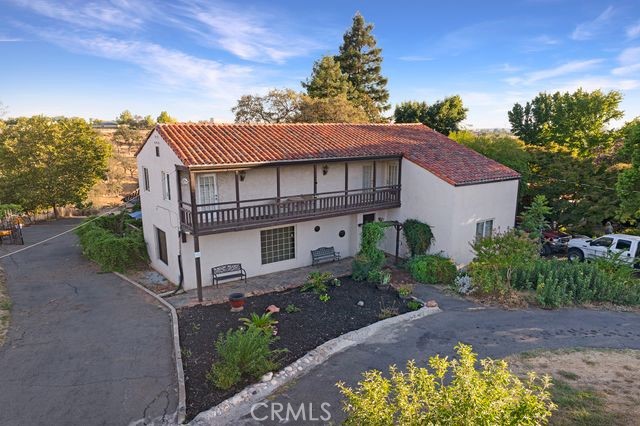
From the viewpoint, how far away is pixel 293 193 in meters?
18.3

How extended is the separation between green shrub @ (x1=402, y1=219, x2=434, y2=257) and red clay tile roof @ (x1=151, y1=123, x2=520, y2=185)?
8.31 feet

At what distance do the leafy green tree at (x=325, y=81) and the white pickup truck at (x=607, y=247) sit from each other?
28.6 m

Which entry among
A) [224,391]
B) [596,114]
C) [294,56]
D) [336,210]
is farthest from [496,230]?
[294,56]

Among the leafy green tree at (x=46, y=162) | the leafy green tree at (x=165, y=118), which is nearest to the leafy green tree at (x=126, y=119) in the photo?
the leafy green tree at (x=165, y=118)

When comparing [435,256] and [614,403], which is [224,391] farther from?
[435,256]

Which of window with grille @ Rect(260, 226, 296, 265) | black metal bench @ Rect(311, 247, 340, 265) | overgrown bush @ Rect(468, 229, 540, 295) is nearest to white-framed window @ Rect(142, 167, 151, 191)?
window with grille @ Rect(260, 226, 296, 265)

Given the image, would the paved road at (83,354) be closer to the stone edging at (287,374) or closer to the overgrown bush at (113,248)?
the overgrown bush at (113,248)

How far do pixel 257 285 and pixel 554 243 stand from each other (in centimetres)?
1723

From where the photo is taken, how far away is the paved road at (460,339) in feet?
30.8

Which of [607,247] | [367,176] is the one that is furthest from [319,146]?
[607,247]

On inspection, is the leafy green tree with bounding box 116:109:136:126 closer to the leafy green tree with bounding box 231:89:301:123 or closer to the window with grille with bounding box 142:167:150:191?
the leafy green tree with bounding box 231:89:301:123

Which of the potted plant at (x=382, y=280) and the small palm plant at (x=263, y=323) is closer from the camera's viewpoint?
the small palm plant at (x=263, y=323)

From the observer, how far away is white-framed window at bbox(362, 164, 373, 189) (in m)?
20.3

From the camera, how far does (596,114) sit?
31.2m
